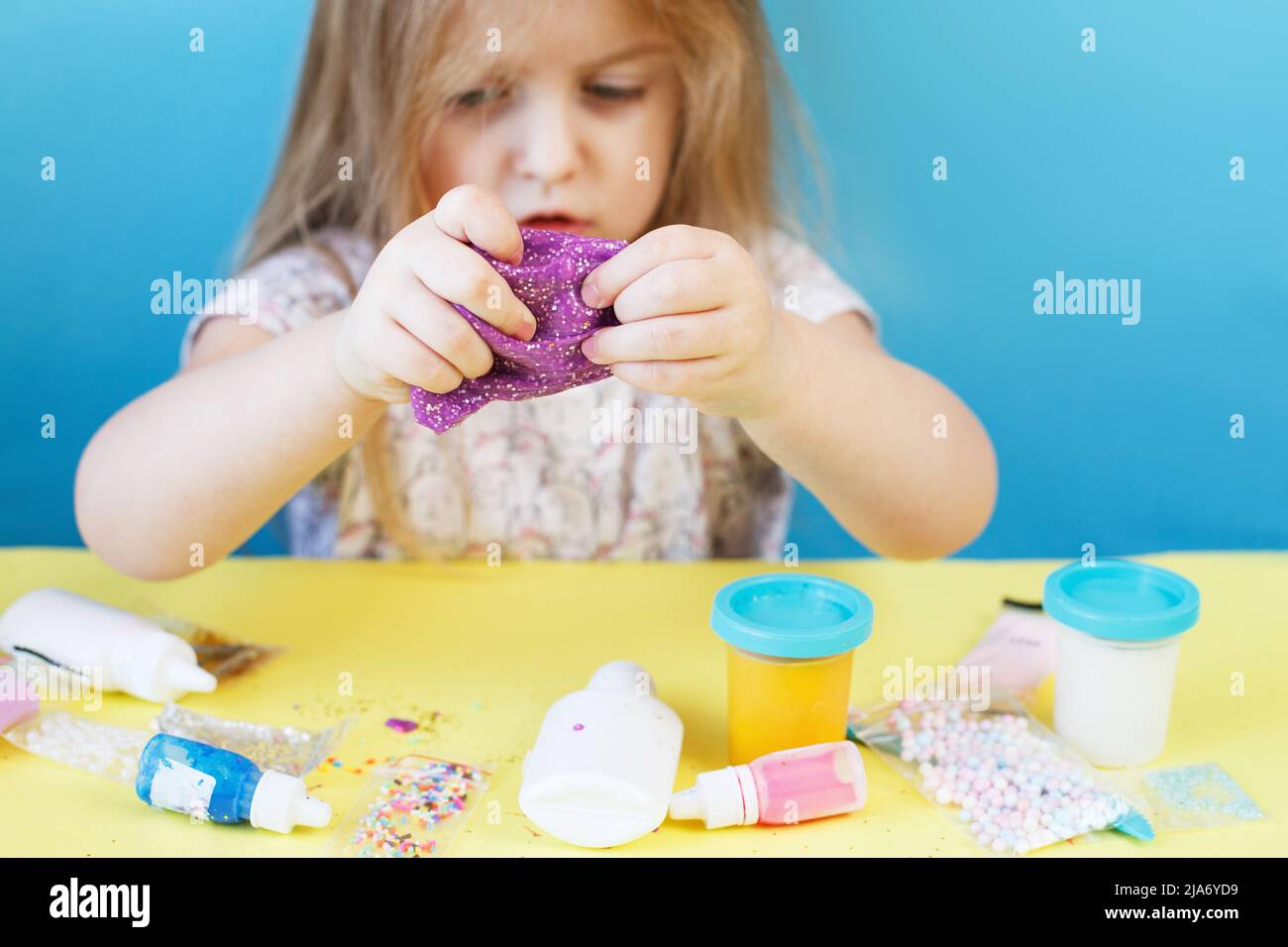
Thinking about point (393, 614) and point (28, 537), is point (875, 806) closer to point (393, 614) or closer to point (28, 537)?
point (393, 614)

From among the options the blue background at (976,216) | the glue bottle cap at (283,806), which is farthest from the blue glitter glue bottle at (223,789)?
the blue background at (976,216)

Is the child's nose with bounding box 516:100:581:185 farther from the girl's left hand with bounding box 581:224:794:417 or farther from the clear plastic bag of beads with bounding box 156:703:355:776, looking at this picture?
the clear plastic bag of beads with bounding box 156:703:355:776

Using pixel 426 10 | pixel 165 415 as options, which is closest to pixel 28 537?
pixel 165 415

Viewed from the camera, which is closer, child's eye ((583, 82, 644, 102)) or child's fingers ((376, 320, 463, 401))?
child's fingers ((376, 320, 463, 401))

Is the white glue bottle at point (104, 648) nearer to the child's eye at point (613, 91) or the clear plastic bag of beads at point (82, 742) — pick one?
the clear plastic bag of beads at point (82, 742)

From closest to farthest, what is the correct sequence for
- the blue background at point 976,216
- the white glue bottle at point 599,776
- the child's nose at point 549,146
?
1. the white glue bottle at point 599,776
2. the child's nose at point 549,146
3. the blue background at point 976,216

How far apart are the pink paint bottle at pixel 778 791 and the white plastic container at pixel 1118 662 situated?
0.14m

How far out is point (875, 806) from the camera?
67cm

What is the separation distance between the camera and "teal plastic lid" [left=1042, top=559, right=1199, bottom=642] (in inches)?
26.9

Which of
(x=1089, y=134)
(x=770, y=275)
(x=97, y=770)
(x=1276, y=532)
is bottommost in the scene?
(x=1276, y=532)

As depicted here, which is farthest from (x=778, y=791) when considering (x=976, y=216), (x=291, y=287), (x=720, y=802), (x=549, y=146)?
(x=976, y=216)

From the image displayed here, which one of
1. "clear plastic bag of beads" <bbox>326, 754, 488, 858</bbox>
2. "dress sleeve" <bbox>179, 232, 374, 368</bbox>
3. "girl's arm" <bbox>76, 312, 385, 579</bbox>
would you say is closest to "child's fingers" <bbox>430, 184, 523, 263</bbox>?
"girl's arm" <bbox>76, 312, 385, 579</bbox>

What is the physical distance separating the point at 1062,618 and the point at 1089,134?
3.03 feet

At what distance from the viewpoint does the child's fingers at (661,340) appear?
0.69m
